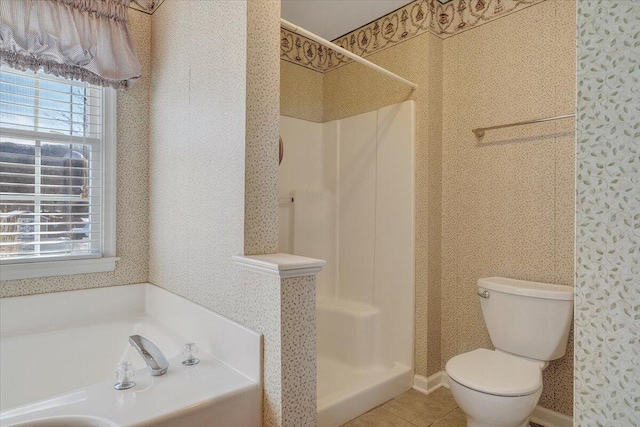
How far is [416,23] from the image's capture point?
2.40m

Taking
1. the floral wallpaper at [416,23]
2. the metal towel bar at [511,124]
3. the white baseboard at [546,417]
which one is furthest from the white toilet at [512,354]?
the floral wallpaper at [416,23]

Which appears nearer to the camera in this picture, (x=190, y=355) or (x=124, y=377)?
(x=124, y=377)

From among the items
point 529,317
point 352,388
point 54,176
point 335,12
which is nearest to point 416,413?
point 352,388

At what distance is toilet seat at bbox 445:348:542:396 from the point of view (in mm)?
1553

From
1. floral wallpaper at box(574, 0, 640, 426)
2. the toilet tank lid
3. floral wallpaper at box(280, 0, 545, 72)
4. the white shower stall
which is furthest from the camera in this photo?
the white shower stall

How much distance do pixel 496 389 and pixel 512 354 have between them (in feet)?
1.53

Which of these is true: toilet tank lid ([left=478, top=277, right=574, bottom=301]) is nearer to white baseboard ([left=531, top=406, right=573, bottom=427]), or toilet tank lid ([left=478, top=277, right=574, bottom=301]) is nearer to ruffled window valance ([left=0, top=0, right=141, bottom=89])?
white baseboard ([left=531, top=406, right=573, bottom=427])

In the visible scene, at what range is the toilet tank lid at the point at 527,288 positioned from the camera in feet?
5.84

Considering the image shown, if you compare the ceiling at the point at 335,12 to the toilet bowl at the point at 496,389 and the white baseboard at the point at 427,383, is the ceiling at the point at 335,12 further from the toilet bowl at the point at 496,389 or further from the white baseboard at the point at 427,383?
the white baseboard at the point at 427,383

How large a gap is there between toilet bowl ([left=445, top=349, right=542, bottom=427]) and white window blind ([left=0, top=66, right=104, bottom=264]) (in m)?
2.08

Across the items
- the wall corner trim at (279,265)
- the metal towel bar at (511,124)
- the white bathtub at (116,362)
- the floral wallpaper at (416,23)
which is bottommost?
the white bathtub at (116,362)

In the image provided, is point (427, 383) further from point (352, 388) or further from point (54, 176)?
point (54, 176)

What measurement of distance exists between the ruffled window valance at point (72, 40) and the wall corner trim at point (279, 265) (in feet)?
4.41

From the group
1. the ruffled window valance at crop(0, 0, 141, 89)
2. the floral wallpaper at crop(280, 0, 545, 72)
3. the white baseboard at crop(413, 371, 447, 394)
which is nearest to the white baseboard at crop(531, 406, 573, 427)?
the white baseboard at crop(413, 371, 447, 394)
